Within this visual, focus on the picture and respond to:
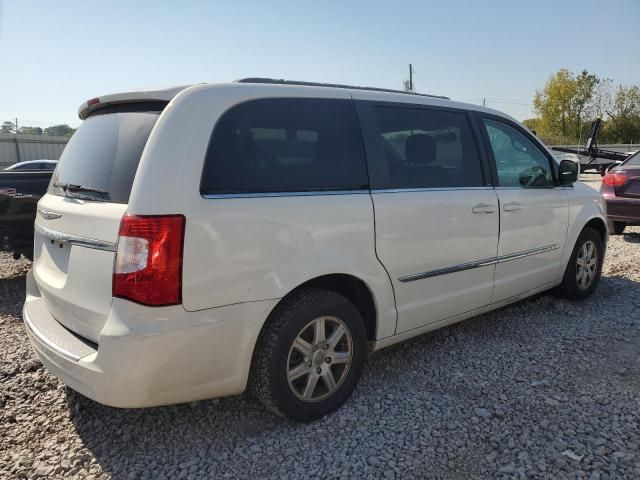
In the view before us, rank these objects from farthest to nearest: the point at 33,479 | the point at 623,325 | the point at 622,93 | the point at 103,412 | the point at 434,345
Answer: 1. the point at 622,93
2. the point at 623,325
3. the point at 434,345
4. the point at 103,412
5. the point at 33,479

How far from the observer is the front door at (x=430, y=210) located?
3129 mm

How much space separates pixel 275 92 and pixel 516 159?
229 cm

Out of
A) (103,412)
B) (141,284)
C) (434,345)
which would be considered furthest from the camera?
(434,345)

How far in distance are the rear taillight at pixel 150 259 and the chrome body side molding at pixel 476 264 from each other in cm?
144

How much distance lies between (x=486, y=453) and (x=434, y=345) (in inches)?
55.9

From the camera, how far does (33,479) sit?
2.46 metres

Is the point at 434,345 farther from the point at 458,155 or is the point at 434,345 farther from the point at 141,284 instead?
the point at 141,284

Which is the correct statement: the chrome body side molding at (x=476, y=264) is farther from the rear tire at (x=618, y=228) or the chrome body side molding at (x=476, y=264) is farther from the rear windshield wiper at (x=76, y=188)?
the rear tire at (x=618, y=228)

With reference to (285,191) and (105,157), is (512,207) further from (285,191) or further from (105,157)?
(105,157)

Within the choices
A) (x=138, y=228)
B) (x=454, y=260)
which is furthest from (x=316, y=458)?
(x=454, y=260)

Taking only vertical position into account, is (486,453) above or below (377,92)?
below

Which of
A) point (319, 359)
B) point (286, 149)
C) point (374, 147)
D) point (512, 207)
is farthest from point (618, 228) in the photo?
point (286, 149)

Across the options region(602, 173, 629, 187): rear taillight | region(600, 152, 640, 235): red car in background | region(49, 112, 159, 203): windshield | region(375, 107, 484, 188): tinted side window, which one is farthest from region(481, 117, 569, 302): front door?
region(602, 173, 629, 187): rear taillight

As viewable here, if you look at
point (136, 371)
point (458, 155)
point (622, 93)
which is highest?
point (622, 93)
